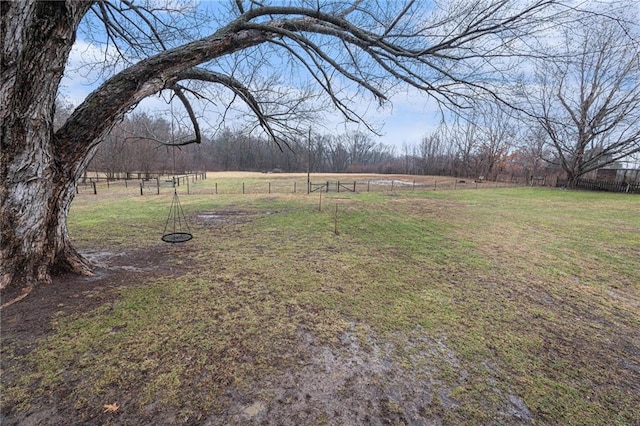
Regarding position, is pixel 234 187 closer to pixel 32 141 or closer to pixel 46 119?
pixel 46 119

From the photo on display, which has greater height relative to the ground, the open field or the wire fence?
the wire fence

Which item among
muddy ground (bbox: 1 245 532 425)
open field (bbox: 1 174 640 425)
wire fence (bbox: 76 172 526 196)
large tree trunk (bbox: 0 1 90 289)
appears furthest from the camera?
wire fence (bbox: 76 172 526 196)

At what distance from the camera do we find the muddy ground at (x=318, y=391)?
1.91 metres

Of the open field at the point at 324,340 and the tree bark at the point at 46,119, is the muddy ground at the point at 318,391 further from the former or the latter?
the tree bark at the point at 46,119

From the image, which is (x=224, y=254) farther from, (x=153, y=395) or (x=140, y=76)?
(x=153, y=395)

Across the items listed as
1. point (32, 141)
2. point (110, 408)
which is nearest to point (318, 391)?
point (110, 408)

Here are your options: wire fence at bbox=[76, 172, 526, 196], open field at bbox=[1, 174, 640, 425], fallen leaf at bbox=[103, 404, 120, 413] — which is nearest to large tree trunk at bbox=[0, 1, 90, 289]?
open field at bbox=[1, 174, 640, 425]

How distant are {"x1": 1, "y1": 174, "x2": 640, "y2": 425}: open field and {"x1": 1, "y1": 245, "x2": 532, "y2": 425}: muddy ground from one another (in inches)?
0.5

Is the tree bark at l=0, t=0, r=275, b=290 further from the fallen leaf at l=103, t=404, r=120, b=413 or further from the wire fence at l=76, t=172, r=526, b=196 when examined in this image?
the wire fence at l=76, t=172, r=526, b=196

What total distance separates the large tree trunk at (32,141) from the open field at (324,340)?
0.50 meters

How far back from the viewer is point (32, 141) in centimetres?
288

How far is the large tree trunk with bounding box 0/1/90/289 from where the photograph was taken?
2459 mm

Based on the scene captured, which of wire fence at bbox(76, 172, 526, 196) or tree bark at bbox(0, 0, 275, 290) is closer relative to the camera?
tree bark at bbox(0, 0, 275, 290)

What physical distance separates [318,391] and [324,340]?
0.70 m
